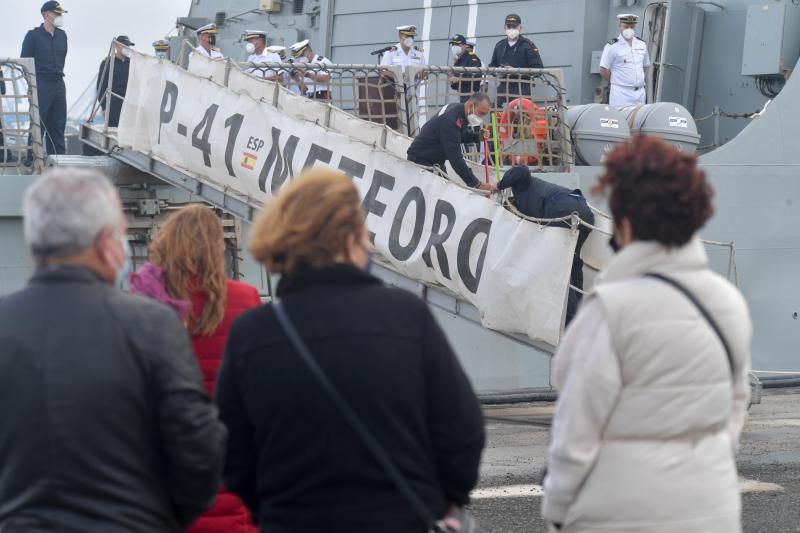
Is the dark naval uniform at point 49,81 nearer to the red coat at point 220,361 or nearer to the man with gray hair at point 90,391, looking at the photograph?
the red coat at point 220,361

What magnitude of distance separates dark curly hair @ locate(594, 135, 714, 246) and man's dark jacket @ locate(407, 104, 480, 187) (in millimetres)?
6723

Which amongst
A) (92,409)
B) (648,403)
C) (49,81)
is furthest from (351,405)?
(49,81)

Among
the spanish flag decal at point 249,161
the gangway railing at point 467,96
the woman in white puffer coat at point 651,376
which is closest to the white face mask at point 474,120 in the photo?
the gangway railing at point 467,96

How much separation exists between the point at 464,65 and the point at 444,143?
3.20 meters

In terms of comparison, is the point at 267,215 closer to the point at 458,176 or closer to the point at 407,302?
the point at 407,302

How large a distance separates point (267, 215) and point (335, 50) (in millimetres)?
13022

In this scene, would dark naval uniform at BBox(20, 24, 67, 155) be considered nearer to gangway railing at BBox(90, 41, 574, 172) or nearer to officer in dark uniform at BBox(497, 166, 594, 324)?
gangway railing at BBox(90, 41, 574, 172)

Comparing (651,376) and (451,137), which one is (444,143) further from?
(651,376)

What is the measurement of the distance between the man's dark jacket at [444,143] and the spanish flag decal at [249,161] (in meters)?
1.32

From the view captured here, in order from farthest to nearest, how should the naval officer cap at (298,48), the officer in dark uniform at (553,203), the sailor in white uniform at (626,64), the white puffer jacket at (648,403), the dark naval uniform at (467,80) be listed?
the naval officer cap at (298,48) → the sailor in white uniform at (626,64) → the dark naval uniform at (467,80) → the officer in dark uniform at (553,203) → the white puffer jacket at (648,403)

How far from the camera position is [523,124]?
36.1ft

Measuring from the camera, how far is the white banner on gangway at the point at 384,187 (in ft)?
29.6

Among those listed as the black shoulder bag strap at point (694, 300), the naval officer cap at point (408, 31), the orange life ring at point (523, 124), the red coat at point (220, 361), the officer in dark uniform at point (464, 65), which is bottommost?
the red coat at point (220, 361)

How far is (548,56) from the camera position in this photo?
13.5m
